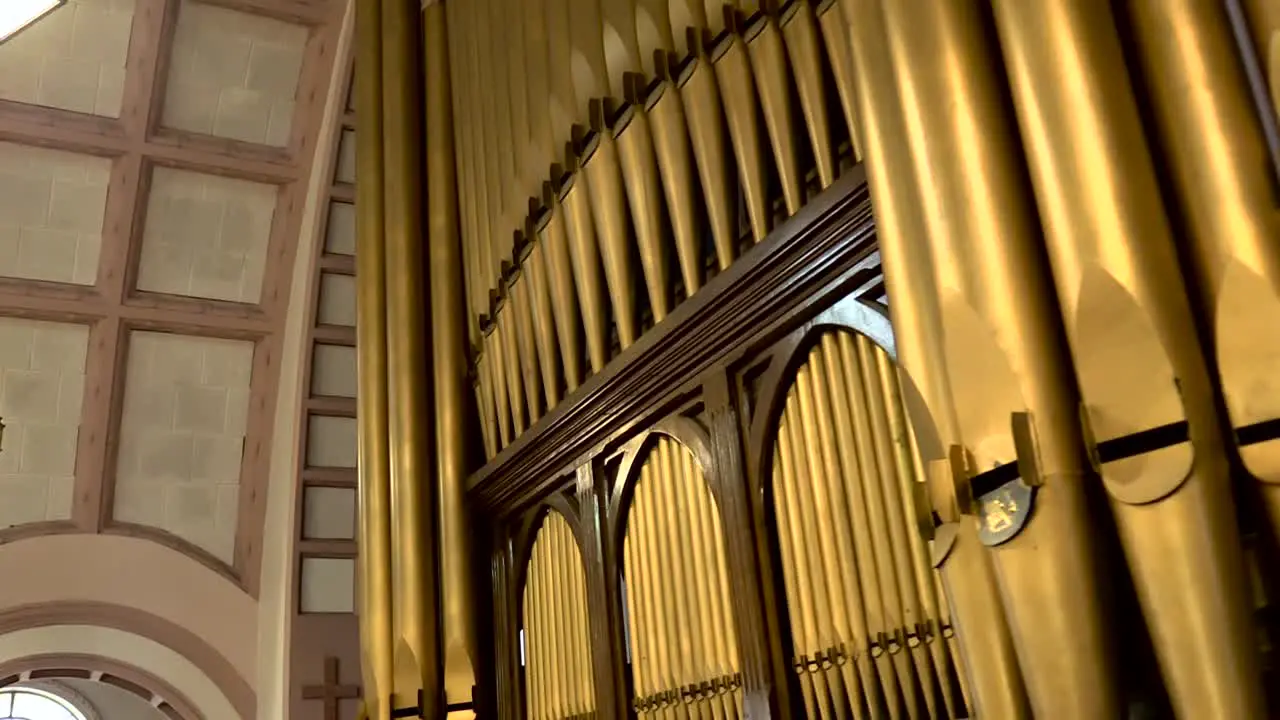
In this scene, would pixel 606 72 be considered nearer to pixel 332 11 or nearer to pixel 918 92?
pixel 918 92

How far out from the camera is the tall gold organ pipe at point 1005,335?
1.49 m

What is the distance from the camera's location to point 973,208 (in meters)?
1.73

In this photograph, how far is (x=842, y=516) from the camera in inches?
96.0

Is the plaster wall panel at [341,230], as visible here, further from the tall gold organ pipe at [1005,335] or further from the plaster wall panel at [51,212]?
the tall gold organ pipe at [1005,335]

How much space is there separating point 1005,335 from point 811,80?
1.10 m

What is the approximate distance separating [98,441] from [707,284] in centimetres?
540

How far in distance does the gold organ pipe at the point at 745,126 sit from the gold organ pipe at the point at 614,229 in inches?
20.2

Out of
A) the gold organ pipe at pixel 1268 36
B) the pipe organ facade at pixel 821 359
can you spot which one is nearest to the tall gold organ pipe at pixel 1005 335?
the pipe organ facade at pixel 821 359

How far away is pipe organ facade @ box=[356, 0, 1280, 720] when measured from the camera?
147 cm

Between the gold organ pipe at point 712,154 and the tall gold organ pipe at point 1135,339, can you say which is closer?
the tall gold organ pipe at point 1135,339

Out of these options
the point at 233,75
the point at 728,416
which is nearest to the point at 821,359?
the point at 728,416

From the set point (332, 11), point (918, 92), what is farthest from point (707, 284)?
point (332, 11)

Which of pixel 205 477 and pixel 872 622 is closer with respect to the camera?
pixel 872 622

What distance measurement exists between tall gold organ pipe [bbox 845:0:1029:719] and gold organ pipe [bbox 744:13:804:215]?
1.66 ft
